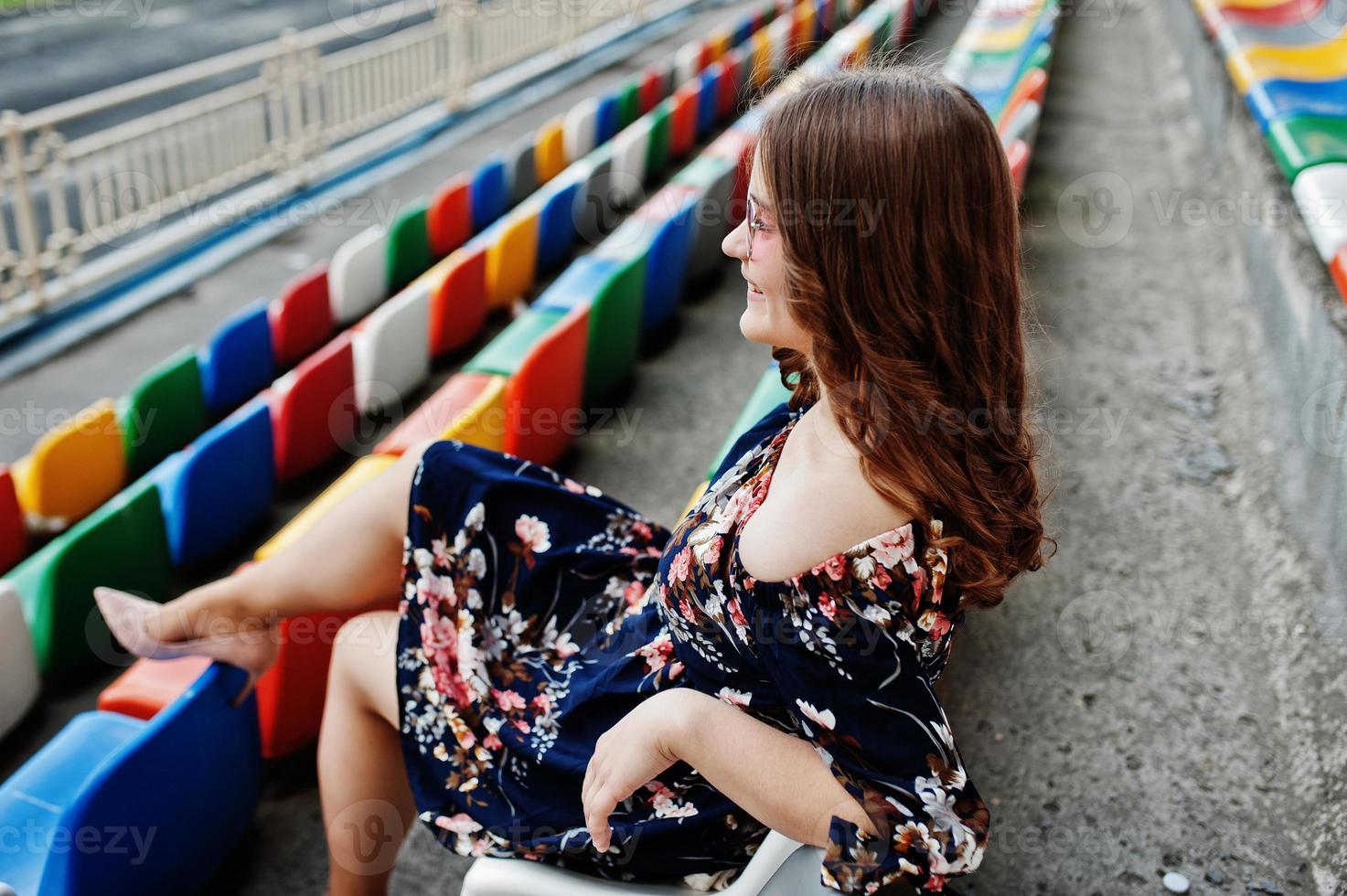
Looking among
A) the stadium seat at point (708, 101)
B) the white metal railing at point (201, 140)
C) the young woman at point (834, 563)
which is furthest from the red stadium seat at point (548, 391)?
the stadium seat at point (708, 101)

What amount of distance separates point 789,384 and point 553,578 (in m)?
0.38

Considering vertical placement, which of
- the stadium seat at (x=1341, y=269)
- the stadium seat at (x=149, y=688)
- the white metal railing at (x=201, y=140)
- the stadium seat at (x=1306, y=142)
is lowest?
the white metal railing at (x=201, y=140)

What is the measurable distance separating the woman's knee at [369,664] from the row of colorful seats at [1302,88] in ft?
5.42

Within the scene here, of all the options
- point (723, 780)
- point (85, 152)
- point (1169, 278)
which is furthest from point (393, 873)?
point (85, 152)

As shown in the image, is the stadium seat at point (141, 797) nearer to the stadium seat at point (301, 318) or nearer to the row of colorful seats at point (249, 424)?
the row of colorful seats at point (249, 424)

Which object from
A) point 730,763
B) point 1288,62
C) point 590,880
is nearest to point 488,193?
point 1288,62

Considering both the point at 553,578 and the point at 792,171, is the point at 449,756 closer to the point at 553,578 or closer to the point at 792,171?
the point at 553,578

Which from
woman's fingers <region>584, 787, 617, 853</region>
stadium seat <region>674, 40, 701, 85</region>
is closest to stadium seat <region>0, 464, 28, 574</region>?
woman's fingers <region>584, 787, 617, 853</region>

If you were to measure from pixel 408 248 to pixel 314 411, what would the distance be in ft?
5.50

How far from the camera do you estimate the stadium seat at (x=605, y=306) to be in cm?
310

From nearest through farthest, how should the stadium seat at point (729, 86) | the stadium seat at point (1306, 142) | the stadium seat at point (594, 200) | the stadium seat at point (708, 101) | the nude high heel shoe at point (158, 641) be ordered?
the nude high heel shoe at point (158, 641)
the stadium seat at point (1306, 142)
the stadium seat at point (594, 200)
the stadium seat at point (708, 101)
the stadium seat at point (729, 86)

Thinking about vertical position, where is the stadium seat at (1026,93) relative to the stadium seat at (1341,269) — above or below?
below

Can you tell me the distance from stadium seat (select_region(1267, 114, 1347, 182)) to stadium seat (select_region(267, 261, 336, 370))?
2903 millimetres

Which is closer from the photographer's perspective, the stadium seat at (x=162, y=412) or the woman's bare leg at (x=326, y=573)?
the woman's bare leg at (x=326, y=573)
